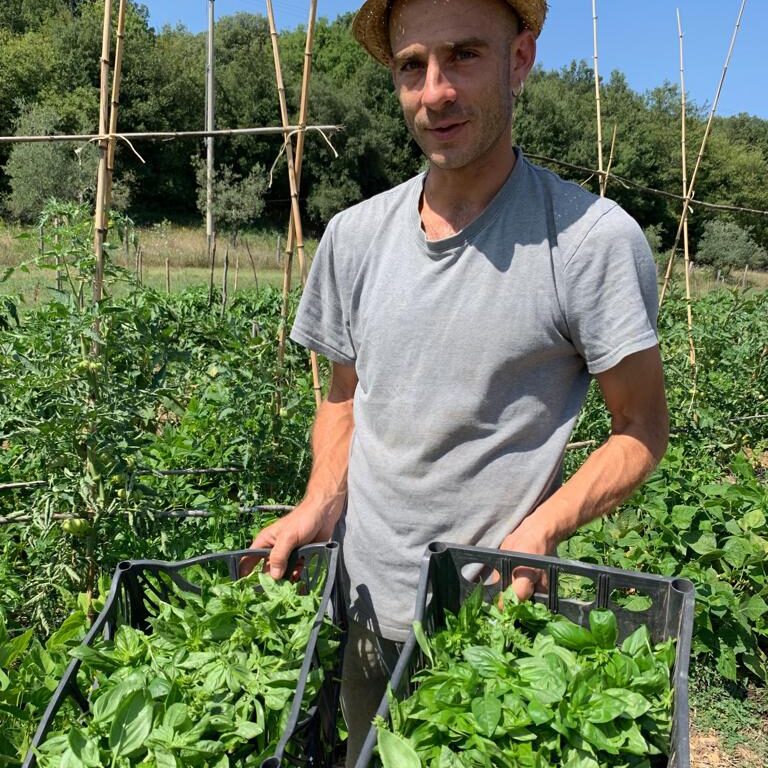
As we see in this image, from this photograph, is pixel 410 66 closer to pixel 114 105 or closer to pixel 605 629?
pixel 605 629

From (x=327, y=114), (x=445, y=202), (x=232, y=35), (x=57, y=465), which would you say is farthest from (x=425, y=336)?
(x=232, y=35)

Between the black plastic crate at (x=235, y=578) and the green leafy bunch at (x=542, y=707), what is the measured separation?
0.46ft

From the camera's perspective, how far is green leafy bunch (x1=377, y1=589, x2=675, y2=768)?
3.22ft

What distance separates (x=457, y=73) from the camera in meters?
1.34

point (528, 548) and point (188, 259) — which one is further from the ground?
point (188, 259)

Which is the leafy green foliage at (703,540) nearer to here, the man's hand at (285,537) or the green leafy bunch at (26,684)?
the man's hand at (285,537)

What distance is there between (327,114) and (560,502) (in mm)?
→ 29972

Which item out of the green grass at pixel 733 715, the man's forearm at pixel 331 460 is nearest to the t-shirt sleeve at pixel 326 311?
the man's forearm at pixel 331 460

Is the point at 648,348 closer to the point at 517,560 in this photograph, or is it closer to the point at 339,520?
the point at 517,560

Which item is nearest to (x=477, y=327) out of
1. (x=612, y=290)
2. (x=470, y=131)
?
(x=612, y=290)

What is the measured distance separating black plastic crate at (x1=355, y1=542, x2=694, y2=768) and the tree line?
76.1 feet

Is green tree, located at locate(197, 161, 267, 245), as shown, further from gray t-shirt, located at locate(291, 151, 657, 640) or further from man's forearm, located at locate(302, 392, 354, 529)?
gray t-shirt, located at locate(291, 151, 657, 640)

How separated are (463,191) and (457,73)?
0.74 ft

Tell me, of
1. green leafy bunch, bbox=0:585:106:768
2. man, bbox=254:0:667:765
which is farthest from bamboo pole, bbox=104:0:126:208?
green leafy bunch, bbox=0:585:106:768
